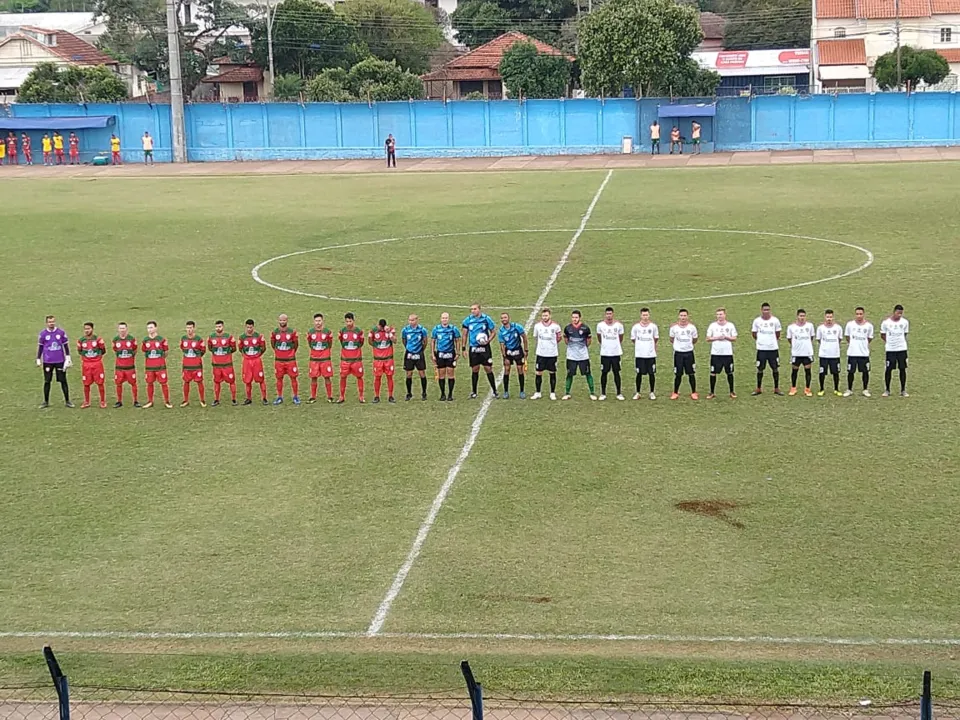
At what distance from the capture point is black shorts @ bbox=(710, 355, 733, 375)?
22734 millimetres

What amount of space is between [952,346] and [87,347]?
15592mm

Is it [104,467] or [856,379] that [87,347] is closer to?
[104,467]

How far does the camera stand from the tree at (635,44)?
6962 centimetres

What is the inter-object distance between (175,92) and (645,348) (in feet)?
159

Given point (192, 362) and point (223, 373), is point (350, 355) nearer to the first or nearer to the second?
point (223, 373)

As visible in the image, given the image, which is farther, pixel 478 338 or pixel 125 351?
pixel 125 351

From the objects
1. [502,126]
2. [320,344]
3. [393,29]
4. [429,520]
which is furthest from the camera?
[393,29]

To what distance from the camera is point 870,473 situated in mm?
18656

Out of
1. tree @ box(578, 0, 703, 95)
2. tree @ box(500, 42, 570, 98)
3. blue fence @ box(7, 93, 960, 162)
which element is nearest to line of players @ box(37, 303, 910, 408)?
blue fence @ box(7, 93, 960, 162)

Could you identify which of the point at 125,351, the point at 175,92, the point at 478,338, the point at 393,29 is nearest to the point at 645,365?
the point at 478,338

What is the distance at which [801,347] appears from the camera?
22578 mm

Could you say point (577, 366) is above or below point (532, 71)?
below

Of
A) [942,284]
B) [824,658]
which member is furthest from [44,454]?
[942,284]

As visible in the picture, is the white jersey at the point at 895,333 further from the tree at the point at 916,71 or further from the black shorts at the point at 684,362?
the tree at the point at 916,71
